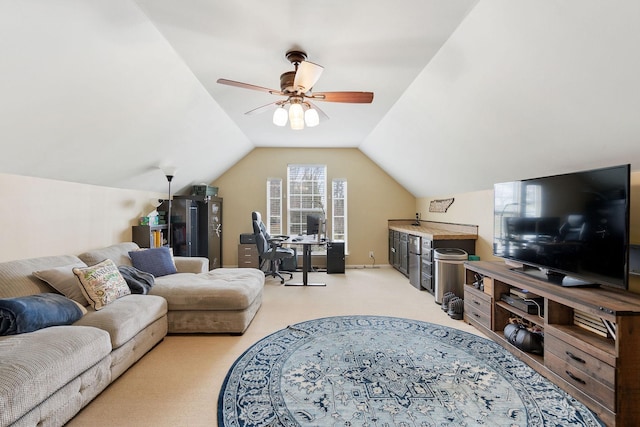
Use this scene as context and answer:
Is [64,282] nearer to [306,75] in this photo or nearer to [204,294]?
[204,294]

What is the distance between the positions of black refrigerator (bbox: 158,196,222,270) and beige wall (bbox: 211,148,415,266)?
466 mm

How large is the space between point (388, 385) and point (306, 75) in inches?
94.7

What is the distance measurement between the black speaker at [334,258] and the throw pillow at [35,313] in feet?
13.3

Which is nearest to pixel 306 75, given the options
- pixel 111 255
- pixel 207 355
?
pixel 207 355

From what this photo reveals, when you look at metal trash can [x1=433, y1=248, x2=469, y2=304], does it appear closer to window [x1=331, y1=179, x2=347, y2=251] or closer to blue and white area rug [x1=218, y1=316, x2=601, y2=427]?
blue and white area rug [x1=218, y1=316, x2=601, y2=427]

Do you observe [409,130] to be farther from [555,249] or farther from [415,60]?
[555,249]

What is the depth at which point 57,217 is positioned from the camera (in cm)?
298

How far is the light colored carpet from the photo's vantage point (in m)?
1.78

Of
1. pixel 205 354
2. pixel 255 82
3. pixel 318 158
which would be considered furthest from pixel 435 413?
pixel 318 158

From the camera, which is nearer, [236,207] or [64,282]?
[64,282]

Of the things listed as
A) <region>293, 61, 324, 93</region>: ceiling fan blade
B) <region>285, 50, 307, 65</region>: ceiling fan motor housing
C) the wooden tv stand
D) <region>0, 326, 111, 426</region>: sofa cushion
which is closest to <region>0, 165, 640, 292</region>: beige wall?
the wooden tv stand

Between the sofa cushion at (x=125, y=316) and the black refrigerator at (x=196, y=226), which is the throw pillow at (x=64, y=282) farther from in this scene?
the black refrigerator at (x=196, y=226)

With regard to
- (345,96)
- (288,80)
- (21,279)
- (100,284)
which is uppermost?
(288,80)

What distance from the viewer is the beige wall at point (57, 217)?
2.51 metres
